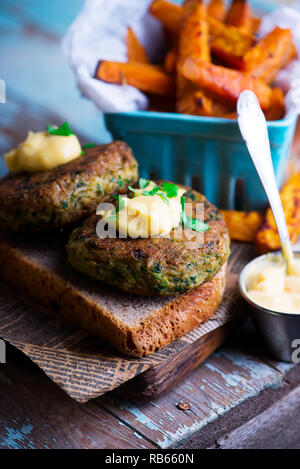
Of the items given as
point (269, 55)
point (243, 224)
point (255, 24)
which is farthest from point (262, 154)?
point (255, 24)

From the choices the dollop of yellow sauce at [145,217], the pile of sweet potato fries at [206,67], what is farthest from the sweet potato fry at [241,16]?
the dollop of yellow sauce at [145,217]

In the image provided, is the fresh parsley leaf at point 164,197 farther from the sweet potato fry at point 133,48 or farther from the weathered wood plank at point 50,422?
the sweet potato fry at point 133,48

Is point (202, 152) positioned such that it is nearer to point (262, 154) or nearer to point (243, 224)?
point (243, 224)

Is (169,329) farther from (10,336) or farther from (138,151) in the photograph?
(138,151)

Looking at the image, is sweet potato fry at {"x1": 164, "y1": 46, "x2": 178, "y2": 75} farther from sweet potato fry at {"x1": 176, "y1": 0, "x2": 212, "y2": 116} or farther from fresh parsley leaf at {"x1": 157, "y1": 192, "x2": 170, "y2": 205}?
fresh parsley leaf at {"x1": 157, "y1": 192, "x2": 170, "y2": 205}

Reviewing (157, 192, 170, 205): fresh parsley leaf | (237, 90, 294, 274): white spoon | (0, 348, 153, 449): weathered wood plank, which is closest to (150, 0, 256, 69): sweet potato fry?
(237, 90, 294, 274): white spoon
